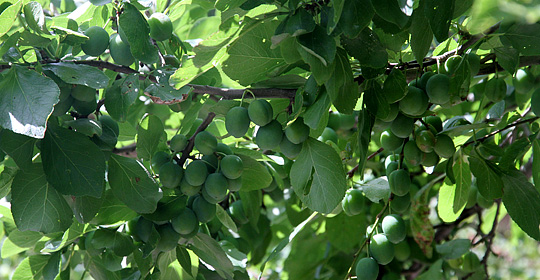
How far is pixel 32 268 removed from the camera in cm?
123

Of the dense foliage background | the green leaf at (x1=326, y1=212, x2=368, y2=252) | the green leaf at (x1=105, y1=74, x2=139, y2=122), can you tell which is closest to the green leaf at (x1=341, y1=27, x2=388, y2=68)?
the dense foliage background

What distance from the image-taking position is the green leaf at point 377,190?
1183 millimetres

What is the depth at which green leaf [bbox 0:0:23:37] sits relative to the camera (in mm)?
815

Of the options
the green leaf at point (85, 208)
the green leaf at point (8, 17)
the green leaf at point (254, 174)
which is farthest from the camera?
the green leaf at point (254, 174)

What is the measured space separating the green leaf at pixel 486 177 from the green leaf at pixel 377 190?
204 mm

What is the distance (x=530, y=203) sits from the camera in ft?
3.41

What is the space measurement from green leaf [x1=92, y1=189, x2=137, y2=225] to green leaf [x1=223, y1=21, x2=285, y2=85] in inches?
15.9

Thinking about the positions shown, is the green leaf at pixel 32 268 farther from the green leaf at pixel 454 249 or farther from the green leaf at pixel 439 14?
the green leaf at pixel 454 249

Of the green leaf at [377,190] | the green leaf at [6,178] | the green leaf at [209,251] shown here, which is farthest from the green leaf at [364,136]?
the green leaf at [6,178]

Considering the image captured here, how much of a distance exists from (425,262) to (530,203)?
0.81 m

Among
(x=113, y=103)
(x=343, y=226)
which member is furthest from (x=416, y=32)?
(x=343, y=226)

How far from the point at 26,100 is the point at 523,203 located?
94cm

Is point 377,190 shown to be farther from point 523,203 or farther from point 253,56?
point 253,56

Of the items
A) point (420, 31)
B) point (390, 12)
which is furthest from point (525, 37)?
point (390, 12)
